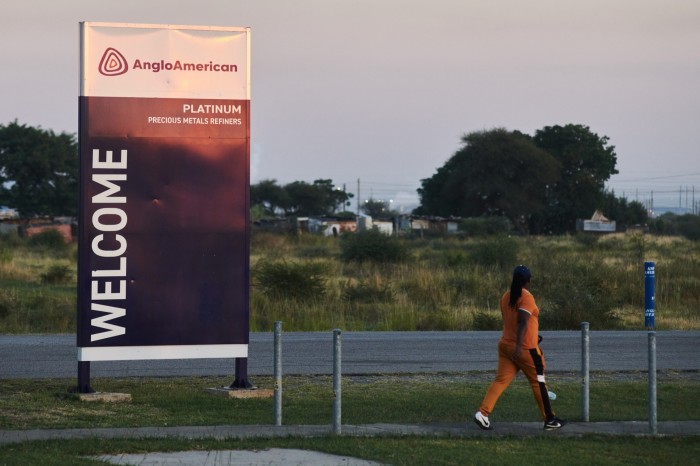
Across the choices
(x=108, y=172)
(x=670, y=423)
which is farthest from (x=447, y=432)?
(x=108, y=172)

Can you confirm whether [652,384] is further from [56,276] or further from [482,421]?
[56,276]

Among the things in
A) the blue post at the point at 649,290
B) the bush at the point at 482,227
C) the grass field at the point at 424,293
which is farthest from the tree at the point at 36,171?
the blue post at the point at 649,290

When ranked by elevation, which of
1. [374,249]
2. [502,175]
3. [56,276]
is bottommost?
[56,276]

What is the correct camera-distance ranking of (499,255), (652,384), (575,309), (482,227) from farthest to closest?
(482,227) < (499,255) < (575,309) < (652,384)

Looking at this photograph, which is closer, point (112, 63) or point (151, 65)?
point (112, 63)

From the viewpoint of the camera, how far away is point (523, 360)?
1078 cm

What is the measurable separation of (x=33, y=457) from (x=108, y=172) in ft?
15.3

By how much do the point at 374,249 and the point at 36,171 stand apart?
41.6 m

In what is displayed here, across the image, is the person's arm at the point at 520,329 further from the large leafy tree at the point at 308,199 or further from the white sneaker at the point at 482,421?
the large leafy tree at the point at 308,199

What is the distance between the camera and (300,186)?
13038cm

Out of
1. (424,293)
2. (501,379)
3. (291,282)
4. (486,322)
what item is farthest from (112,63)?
(424,293)

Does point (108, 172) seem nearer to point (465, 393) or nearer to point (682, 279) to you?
point (465, 393)

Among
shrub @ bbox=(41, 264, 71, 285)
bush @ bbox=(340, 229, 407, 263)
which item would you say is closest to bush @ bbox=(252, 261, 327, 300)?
shrub @ bbox=(41, 264, 71, 285)

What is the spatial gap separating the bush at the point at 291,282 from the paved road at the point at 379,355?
718 cm
